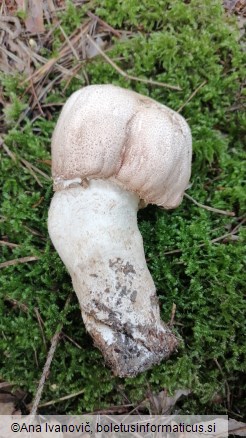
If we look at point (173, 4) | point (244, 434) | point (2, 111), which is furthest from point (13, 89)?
point (244, 434)

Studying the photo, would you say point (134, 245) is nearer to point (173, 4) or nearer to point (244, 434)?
point (244, 434)

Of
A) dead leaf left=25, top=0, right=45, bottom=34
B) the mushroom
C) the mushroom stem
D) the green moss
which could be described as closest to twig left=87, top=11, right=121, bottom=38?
the green moss

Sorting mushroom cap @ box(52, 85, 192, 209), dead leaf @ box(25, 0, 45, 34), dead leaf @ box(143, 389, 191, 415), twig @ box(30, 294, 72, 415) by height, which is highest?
dead leaf @ box(25, 0, 45, 34)

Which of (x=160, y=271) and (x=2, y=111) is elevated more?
(x=2, y=111)

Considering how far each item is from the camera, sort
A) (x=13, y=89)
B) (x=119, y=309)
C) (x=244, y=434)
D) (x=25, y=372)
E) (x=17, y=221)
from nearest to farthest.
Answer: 1. (x=119, y=309)
2. (x=244, y=434)
3. (x=25, y=372)
4. (x=17, y=221)
5. (x=13, y=89)

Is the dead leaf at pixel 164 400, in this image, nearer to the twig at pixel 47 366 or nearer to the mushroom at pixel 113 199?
the mushroom at pixel 113 199

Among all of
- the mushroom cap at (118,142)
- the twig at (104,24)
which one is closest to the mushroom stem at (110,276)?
the mushroom cap at (118,142)

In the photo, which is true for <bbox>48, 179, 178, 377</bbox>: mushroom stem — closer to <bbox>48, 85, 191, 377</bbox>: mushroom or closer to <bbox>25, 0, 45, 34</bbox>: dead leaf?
<bbox>48, 85, 191, 377</bbox>: mushroom
